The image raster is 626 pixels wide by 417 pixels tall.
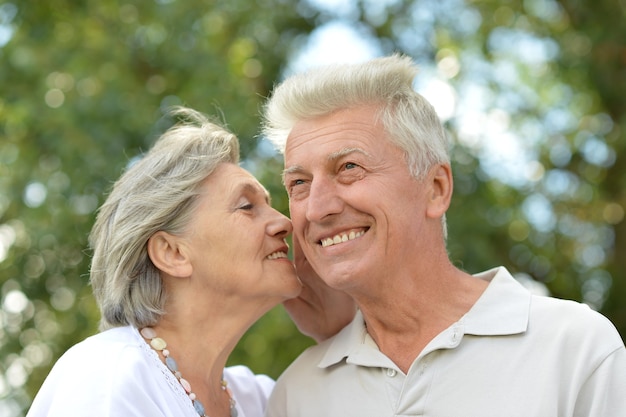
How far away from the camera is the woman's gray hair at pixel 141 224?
2.94 meters

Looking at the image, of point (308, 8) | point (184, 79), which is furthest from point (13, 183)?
point (308, 8)

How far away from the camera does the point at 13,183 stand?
5902 millimetres

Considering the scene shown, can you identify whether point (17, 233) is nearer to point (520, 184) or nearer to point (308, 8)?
point (308, 8)

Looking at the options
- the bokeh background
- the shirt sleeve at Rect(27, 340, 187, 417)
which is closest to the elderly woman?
the shirt sleeve at Rect(27, 340, 187, 417)

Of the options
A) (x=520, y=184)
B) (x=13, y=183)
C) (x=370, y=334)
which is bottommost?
(x=520, y=184)

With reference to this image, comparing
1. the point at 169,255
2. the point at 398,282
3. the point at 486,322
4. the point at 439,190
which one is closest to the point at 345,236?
the point at 398,282

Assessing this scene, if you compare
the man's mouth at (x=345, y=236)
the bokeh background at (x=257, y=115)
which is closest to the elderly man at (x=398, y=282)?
the man's mouth at (x=345, y=236)

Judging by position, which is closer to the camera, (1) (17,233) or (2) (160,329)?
(2) (160,329)

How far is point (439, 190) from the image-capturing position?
2.94m

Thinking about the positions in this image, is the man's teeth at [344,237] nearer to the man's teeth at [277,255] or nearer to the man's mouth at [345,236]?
the man's mouth at [345,236]

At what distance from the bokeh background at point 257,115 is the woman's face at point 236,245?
2.12 meters

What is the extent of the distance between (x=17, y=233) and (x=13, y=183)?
381 millimetres

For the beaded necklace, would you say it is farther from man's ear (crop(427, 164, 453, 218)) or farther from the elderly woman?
man's ear (crop(427, 164, 453, 218))

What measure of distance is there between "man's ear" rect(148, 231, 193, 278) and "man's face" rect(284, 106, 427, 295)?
443 millimetres
